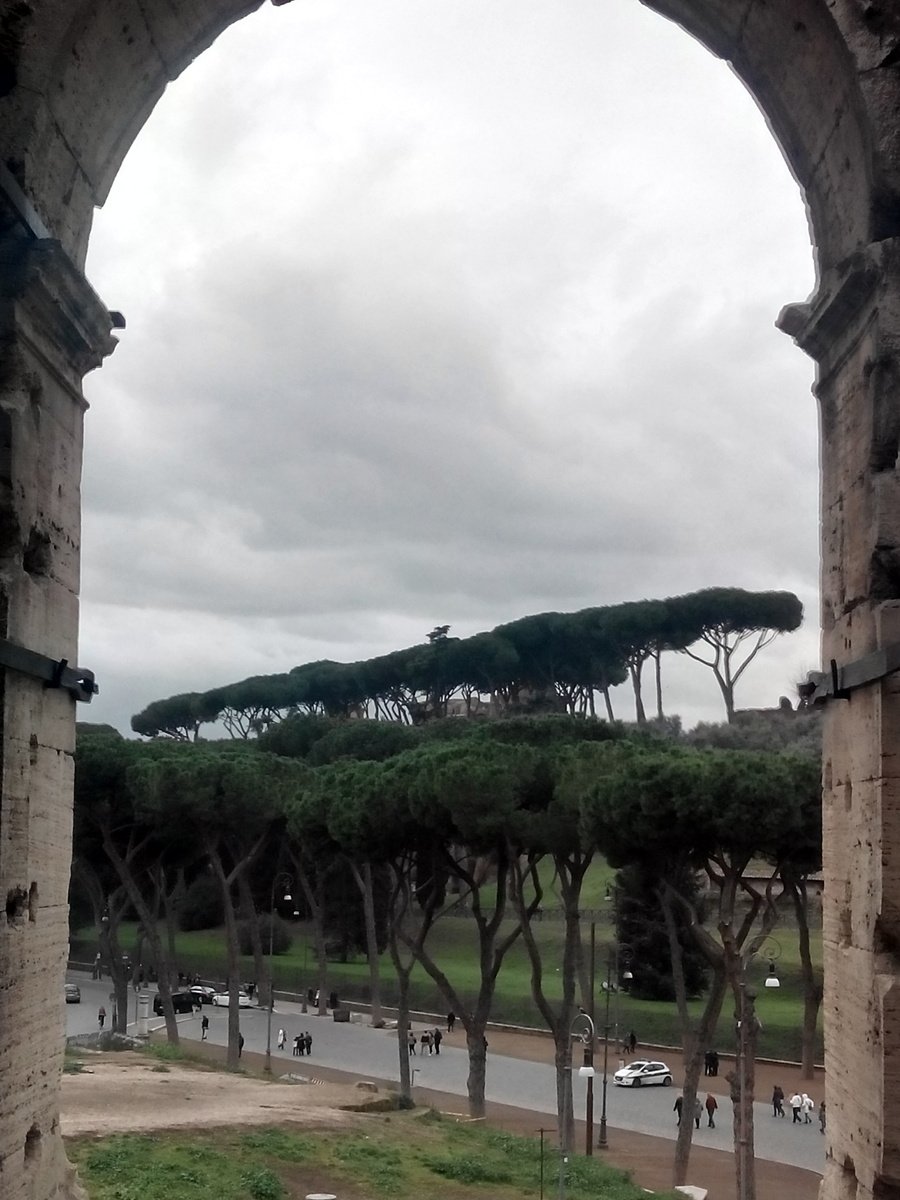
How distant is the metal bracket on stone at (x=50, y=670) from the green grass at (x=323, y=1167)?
546cm

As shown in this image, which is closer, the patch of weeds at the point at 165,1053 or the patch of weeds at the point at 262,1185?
the patch of weeds at the point at 262,1185

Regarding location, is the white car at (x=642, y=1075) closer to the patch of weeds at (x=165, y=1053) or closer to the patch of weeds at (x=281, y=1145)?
the patch of weeds at (x=165, y=1053)

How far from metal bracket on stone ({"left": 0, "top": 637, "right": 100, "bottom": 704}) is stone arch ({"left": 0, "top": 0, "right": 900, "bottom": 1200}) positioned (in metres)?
0.06

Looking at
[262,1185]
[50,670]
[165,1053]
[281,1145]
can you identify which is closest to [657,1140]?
[165,1053]

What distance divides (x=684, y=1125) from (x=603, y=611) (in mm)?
30317

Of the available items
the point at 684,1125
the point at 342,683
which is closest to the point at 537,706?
the point at 342,683

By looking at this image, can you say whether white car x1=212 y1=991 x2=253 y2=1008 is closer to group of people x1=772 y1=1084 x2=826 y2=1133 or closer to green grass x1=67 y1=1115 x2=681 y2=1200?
group of people x1=772 y1=1084 x2=826 y2=1133

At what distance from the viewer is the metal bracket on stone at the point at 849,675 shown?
4.32 m

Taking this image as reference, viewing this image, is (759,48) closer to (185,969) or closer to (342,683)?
(185,969)

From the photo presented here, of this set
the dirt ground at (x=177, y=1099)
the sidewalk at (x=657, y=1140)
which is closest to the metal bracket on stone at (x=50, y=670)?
the dirt ground at (x=177, y=1099)

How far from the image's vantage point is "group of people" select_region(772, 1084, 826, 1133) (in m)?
20.1

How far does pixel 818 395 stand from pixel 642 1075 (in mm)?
20115

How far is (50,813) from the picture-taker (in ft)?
17.3

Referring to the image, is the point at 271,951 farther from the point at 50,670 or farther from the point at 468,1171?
the point at 50,670
